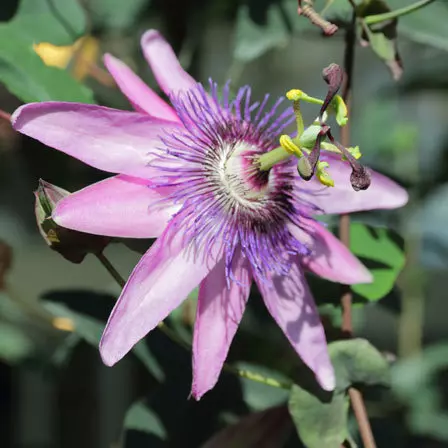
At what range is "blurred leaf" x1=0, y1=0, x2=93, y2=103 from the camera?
971mm

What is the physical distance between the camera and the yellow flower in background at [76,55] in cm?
138

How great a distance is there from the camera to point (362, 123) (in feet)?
6.47

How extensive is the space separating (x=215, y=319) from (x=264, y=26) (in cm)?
44

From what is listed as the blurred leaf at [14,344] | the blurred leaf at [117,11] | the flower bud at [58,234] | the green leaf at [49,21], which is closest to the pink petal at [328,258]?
the flower bud at [58,234]

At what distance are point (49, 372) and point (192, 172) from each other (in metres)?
0.64

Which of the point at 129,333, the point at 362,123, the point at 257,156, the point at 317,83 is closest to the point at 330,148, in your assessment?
the point at 257,156

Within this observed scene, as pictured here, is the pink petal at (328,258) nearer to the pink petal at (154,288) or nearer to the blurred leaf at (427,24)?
the pink petal at (154,288)

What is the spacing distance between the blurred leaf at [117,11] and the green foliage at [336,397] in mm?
675

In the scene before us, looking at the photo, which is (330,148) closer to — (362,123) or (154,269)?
(154,269)

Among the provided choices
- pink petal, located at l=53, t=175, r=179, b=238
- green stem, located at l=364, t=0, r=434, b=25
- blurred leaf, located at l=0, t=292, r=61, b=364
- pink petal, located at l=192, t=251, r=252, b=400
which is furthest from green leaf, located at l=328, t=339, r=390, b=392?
blurred leaf, located at l=0, t=292, r=61, b=364

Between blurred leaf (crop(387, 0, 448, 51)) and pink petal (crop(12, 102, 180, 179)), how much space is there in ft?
1.23

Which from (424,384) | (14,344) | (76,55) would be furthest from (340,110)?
(424,384)

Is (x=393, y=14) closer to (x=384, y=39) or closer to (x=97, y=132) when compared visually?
(x=384, y=39)

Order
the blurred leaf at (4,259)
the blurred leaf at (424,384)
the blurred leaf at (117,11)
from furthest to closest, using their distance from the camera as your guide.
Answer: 1. the blurred leaf at (424,384)
2. the blurred leaf at (117,11)
3. the blurred leaf at (4,259)
